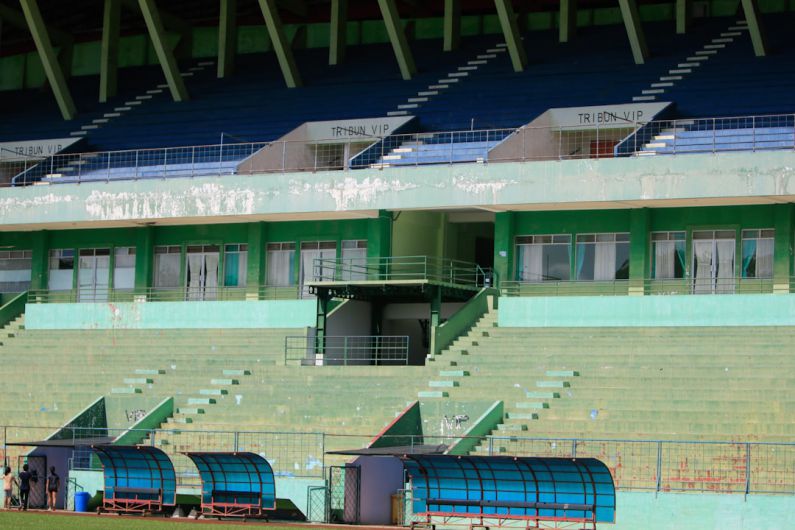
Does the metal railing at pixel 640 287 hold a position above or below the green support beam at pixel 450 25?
below

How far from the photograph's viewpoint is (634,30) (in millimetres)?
42188

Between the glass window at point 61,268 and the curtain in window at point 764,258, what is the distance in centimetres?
2003

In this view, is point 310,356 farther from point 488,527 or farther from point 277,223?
point 488,527

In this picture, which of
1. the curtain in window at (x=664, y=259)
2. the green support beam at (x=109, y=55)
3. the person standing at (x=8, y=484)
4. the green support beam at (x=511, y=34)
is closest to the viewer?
the person standing at (x=8, y=484)

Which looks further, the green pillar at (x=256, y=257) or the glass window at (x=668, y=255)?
the green pillar at (x=256, y=257)

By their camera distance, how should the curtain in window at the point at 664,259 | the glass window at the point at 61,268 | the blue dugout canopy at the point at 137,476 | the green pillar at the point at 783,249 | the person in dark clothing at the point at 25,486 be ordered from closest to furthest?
1. the blue dugout canopy at the point at 137,476
2. the person in dark clothing at the point at 25,486
3. the green pillar at the point at 783,249
4. the curtain in window at the point at 664,259
5. the glass window at the point at 61,268

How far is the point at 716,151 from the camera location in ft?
121

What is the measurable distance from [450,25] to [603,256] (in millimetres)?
11452

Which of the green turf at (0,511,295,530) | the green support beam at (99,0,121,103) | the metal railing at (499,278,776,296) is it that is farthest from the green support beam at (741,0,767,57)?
the green turf at (0,511,295,530)

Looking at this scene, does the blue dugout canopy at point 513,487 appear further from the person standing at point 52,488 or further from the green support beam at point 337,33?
the green support beam at point 337,33

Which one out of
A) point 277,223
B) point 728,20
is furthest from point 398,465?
point 728,20

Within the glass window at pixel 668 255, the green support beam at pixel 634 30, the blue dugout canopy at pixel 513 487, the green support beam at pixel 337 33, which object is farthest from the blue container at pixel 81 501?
the green support beam at pixel 337 33

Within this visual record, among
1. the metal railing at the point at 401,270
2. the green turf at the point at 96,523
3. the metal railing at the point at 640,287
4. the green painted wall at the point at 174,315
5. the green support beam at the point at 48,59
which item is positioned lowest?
the green turf at the point at 96,523

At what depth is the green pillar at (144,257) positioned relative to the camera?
43.7 metres
